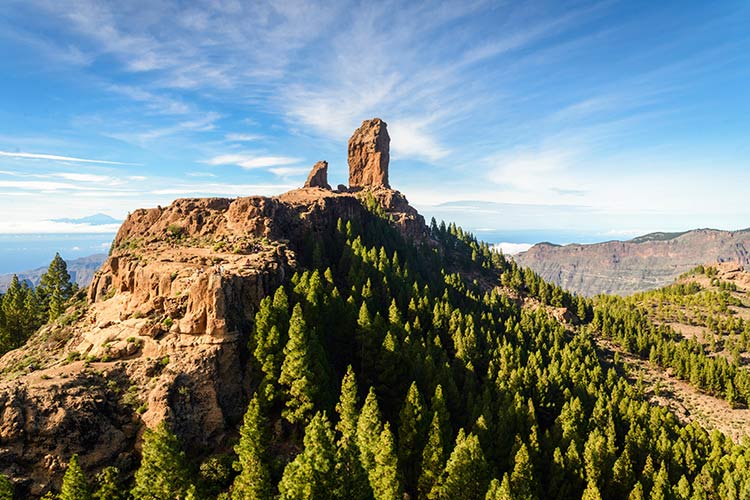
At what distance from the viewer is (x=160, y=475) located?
36188 millimetres

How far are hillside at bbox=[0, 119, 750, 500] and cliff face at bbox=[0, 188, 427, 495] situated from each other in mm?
213

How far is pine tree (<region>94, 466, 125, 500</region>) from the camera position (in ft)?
120

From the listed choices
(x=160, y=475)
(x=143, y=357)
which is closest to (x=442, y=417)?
(x=160, y=475)

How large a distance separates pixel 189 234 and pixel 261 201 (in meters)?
16.9

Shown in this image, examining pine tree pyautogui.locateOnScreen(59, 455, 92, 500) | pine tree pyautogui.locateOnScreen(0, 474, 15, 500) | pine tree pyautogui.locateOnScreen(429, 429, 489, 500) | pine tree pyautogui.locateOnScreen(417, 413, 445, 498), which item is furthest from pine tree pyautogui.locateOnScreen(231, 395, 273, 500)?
pine tree pyautogui.locateOnScreen(429, 429, 489, 500)

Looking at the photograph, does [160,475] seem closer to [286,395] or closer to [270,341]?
[286,395]

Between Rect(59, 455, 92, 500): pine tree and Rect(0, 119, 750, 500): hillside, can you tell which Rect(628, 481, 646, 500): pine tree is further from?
Rect(59, 455, 92, 500): pine tree

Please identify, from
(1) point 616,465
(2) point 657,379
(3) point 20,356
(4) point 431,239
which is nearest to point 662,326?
(2) point 657,379

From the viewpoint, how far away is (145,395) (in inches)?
1832

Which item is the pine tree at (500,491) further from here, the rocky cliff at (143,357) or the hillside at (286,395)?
the rocky cliff at (143,357)

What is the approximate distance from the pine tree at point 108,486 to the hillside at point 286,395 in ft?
0.59

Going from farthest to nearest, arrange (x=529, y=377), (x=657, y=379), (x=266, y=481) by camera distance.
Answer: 1. (x=657, y=379)
2. (x=529, y=377)
3. (x=266, y=481)

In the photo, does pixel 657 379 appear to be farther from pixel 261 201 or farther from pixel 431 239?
pixel 261 201

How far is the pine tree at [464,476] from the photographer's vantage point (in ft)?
140
